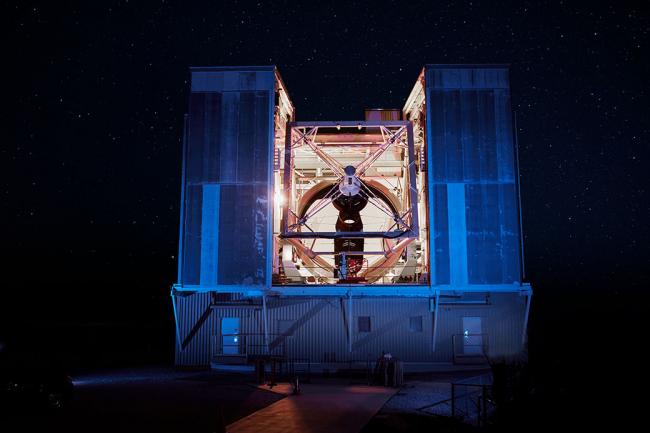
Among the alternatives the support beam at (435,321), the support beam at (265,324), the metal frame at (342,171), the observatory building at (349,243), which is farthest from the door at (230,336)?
the support beam at (435,321)

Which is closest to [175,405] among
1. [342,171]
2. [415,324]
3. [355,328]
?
[355,328]

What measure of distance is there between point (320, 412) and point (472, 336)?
44.3ft

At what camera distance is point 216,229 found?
87.8 feet

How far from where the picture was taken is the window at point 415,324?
27859mm

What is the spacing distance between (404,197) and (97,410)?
1928 cm

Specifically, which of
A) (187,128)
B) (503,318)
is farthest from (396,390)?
(187,128)

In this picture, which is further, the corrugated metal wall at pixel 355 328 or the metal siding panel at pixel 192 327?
the metal siding panel at pixel 192 327

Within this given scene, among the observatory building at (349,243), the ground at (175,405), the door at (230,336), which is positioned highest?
the observatory building at (349,243)

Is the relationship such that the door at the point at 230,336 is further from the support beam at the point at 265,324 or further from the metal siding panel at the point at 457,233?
the metal siding panel at the point at 457,233

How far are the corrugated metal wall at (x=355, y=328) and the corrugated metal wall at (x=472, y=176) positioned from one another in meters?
2.71

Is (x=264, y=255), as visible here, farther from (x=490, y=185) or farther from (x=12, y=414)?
(x=12, y=414)

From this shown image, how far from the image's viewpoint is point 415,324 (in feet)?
91.6

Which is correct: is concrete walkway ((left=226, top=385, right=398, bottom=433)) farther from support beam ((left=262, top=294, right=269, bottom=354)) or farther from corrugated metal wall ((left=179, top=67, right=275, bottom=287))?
corrugated metal wall ((left=179, top=67, right=275, bottom=287))

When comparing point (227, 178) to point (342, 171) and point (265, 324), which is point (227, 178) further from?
point (265, 324)
